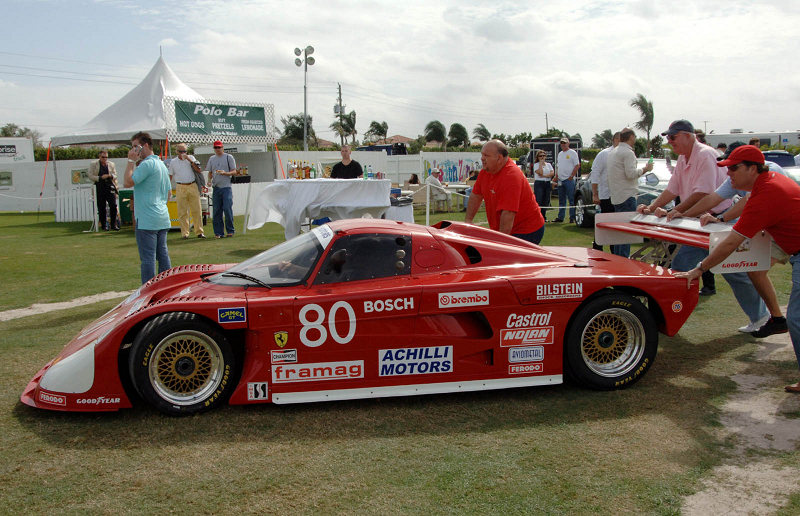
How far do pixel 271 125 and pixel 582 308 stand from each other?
57.8 ft

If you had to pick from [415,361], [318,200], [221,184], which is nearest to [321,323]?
[415,361]

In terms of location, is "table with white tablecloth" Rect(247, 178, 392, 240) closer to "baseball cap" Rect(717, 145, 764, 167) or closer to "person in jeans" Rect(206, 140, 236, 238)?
"person in jeans" Rect(206, 140, 236, 238)

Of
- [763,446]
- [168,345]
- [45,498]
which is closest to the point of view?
[45,498]

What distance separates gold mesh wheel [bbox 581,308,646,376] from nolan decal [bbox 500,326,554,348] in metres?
0.26

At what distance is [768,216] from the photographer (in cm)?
427

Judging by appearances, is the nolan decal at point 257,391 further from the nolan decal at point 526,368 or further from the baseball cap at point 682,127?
the baseball cap at point 682,127

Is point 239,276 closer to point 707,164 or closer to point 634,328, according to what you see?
point 634,328

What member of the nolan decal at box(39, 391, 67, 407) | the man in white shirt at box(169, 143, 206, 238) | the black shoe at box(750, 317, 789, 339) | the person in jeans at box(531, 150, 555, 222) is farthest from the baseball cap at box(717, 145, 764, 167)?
the man in white shirt at box(169, 143, 206, 238)

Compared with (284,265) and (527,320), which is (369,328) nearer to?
(284,265)

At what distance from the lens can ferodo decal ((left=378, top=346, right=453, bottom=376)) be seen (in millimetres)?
4066

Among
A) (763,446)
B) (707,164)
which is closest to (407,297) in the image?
(763,446)

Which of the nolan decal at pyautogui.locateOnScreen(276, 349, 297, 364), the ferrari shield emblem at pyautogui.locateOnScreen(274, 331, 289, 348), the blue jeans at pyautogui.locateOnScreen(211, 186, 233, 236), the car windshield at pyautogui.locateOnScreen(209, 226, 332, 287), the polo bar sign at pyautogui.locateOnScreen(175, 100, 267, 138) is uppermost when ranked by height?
the polo bar sign at pyautogui.locateOnScreen(175, 100, 267, 138)

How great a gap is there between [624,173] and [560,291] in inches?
170

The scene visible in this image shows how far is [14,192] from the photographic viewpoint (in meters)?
24.2
